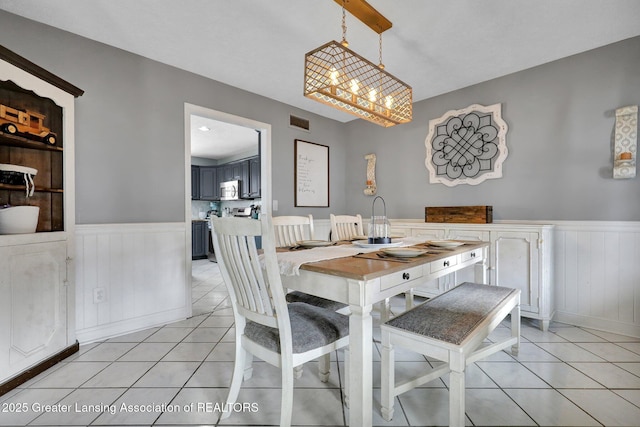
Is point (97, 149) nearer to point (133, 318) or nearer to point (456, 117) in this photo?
point (133, 318)

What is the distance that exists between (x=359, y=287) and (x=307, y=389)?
35.1 inches

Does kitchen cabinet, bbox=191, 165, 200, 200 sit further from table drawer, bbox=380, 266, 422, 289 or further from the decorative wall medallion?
table drawer, bbox=380, 266, 422, 289

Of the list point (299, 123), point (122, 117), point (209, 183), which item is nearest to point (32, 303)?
point (122, 117)

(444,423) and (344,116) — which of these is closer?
(444,423)

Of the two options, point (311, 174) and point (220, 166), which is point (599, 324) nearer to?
point (311, 174)

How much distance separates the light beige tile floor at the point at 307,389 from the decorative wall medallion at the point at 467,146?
1.68 metres

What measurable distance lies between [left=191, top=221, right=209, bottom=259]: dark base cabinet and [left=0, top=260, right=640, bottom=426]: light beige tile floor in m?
3.94

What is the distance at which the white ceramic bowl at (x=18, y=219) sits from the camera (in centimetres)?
169

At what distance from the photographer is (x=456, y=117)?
3248 mm

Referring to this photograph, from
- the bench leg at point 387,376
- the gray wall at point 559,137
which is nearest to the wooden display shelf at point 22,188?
the bench leg at point 387,376

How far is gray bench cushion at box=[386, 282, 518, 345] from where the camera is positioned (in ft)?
4.22

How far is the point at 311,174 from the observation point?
390cm

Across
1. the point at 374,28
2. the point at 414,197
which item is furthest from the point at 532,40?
the point at 414,197

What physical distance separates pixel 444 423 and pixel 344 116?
3588 millimetres
